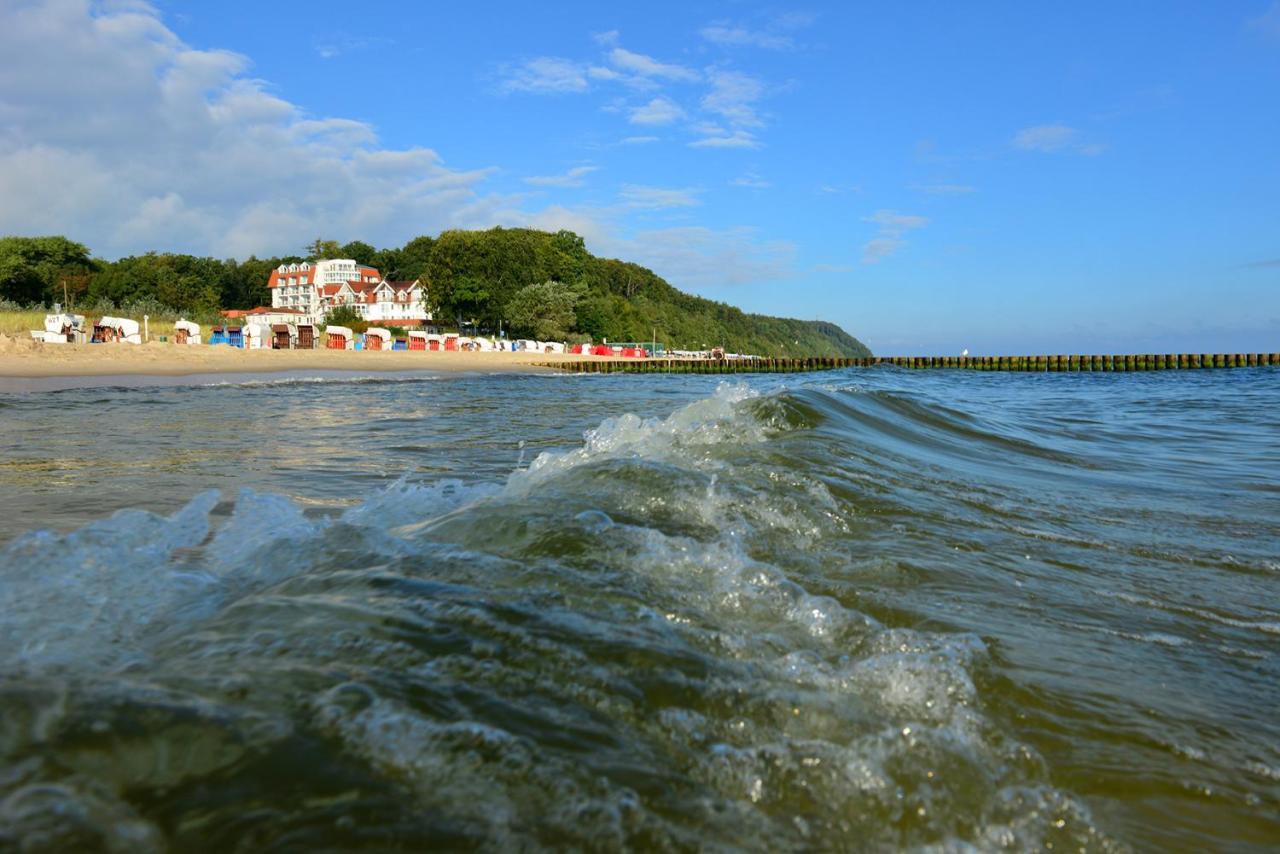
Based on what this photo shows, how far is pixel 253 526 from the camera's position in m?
3.39

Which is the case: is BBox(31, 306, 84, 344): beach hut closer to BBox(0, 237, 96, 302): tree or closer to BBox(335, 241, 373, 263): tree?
BBox(0, 237, 96, 302): tree

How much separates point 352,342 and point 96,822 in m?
46.6

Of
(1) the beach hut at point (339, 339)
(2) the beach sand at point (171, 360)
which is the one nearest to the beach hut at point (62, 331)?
(2) the beach sand at point (171, 360)

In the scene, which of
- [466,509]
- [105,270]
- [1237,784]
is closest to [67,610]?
[466,509]

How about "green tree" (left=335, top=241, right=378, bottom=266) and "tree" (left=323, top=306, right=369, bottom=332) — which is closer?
"tree" (left=323, top=306, right=369, bottom=332)

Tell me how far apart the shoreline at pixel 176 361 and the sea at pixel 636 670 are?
20556 mm

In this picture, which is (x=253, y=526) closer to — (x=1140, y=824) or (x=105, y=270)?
(x=1140, y=824)

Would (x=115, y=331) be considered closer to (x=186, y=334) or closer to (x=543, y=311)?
(x=186, y=334)

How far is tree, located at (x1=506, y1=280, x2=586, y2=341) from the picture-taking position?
6131cm

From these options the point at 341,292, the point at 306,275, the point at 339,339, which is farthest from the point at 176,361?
the point at 306,275

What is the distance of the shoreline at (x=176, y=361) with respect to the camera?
21203mm

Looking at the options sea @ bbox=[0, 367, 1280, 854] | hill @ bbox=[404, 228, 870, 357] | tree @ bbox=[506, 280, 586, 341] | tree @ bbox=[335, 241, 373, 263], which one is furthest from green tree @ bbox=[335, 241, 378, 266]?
sea @ bbox=[0, 367, 1280, 854]

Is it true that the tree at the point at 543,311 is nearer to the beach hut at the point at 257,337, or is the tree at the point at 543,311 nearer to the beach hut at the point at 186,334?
the beach hut at the point at 257,337

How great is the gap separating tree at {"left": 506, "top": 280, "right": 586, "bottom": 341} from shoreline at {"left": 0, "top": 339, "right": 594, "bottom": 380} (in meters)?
23.6
